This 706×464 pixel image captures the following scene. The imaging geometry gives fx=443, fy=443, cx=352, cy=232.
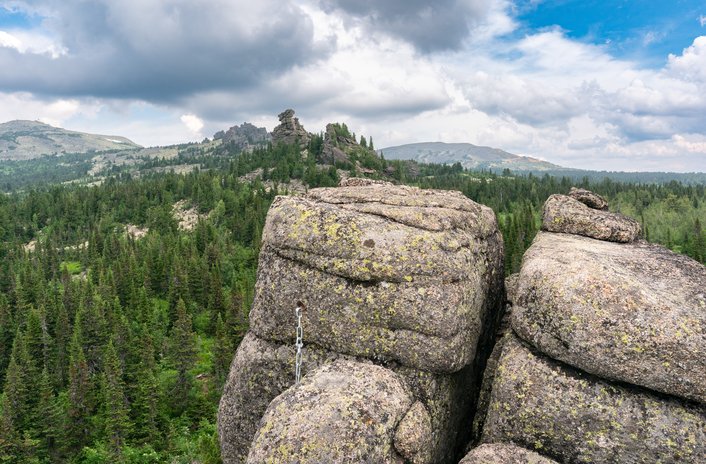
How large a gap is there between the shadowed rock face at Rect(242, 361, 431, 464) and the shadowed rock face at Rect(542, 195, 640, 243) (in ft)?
32.0

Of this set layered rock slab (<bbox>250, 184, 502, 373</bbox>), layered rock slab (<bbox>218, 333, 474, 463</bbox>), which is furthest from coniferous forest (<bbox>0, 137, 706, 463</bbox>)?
layered rock slab (<bbox>250, 184, 502, 373</bbox>)

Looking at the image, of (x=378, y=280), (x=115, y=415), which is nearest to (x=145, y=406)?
(x=115, y=415)

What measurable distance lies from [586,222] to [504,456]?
10068mm

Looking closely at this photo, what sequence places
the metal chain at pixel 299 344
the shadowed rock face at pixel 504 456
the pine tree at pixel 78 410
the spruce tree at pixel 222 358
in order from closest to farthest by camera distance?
the shadowed rock face at pixel 504 456 < the metal chain at pixel 299 344 < the pine tree at pixel 78 410 < the spruce tree at pixel 222 358

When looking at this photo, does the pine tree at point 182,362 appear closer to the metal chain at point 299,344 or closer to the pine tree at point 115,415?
the pine tree at point 115,415

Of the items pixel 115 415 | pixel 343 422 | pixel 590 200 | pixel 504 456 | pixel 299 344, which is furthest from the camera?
pixel 115 415

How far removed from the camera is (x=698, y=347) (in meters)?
10.2

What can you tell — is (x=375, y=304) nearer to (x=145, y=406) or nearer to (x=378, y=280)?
(x=378, y=280)

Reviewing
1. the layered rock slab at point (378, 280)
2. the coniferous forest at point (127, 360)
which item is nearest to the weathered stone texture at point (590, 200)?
the layered rock slab at point (378, 280)

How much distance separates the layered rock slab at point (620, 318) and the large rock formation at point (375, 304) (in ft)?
6.92

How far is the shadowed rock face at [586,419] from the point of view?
33.1 ft

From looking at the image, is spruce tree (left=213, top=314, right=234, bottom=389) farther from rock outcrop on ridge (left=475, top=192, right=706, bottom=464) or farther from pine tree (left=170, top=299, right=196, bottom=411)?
rock outcrop on ridge (left=475, top=192, right=706, bottom=464)

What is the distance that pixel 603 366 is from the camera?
10.7 m

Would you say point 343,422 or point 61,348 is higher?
point 343,422
